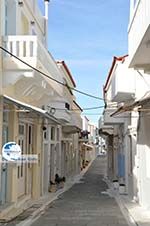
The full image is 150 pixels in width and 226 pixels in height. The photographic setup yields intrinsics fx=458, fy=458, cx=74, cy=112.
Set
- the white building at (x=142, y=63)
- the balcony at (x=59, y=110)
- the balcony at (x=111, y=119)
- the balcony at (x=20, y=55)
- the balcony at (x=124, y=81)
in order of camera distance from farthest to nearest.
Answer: the balcony at (x=59, y=110), the balcony at (x=111, y=119), the balcony at (x=124, y=81), the balcony at (x=20, y=55), the white building at (x=142, y=63)

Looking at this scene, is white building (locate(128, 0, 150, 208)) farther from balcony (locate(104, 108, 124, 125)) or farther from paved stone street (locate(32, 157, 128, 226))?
balcony (locate(104, 108, 124, 125))

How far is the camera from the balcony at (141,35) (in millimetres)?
10039

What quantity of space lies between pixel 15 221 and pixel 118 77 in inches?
300

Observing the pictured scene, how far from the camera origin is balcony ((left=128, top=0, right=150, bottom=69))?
1004cm

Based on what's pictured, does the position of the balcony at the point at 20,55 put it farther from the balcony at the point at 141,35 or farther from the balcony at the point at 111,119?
the balcony at the point at 111,119

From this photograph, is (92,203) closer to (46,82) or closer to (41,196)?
(41,196)

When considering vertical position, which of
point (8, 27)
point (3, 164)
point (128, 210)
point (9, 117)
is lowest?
point (128, 210)

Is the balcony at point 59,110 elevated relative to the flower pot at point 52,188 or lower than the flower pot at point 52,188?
elevated

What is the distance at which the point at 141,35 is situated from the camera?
10531 millimetres

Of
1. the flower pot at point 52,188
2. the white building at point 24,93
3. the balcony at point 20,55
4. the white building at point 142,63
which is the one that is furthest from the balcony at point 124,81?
the flower pot at point 52,188

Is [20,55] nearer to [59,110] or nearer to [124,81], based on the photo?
[124,81]

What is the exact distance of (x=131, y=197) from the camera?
2052 cm

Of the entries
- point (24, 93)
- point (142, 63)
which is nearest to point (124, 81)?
point (24, 93)

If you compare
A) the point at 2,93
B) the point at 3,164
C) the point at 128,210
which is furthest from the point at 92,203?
the point at 2,93
